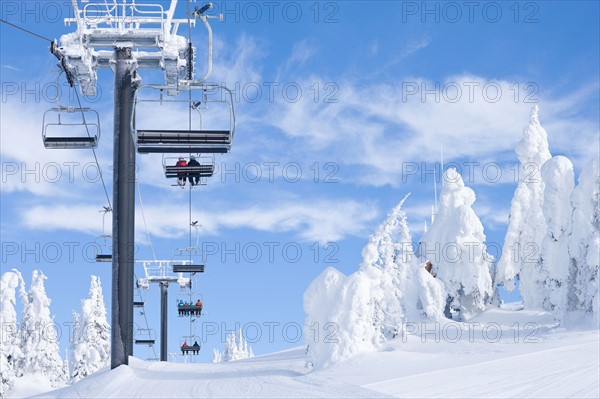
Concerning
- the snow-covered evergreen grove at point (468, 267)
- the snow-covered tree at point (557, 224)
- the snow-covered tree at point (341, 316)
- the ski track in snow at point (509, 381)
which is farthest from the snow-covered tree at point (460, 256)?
the ski track in snow at point (509, 381)

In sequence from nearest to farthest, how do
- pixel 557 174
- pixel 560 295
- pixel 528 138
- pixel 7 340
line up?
1. pixel 560 295
2. pixel 557 174
3. pixel 528 138
4. pixel 7 340

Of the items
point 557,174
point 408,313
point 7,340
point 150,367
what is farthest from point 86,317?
point 150,367

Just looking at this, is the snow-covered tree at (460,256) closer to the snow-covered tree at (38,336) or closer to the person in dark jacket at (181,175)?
the person in dark jacket at (181,175)

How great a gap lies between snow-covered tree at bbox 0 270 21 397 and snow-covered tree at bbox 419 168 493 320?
36.4 meters

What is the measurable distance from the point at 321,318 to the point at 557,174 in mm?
19489

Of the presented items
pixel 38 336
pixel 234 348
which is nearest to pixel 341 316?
pixel 38 336

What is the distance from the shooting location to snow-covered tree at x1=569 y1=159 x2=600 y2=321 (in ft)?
108

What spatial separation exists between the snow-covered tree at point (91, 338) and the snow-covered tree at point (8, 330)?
16.0 feet

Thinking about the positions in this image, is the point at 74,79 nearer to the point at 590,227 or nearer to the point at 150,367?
the point at 150,367

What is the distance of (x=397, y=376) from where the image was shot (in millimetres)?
17359

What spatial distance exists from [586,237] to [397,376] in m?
19.8

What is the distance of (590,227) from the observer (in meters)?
34.2

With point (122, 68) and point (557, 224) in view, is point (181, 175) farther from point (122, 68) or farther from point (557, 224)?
point (557, 224)

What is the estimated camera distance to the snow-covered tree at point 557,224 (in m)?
35.5
